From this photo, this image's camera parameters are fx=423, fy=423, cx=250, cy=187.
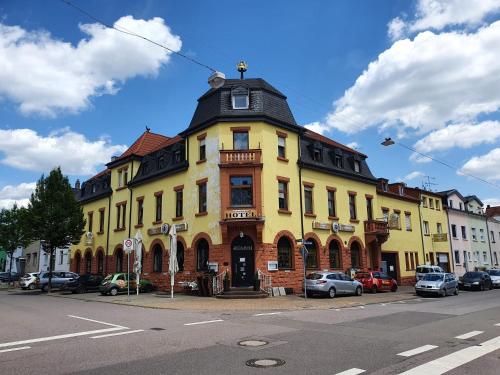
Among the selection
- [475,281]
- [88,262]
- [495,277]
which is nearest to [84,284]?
[88,262]

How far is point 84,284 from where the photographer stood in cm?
3081

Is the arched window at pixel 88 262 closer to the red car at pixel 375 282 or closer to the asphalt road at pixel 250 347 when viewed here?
the red car at pixel 375 282

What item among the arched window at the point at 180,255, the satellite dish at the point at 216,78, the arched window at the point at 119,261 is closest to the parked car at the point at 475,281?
the arched window at the point at 180,255

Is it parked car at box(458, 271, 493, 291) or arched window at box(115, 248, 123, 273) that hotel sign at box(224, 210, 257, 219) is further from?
parked car at box(458, 271, 493, 291)

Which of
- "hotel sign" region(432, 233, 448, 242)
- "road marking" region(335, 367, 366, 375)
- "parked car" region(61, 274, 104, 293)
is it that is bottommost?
"road marking" region(335, 367, 366, 375)

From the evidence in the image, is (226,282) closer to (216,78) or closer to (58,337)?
(216,78)

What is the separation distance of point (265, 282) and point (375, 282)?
8.21 m

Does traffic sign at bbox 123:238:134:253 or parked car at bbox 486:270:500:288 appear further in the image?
parked car at bbox 486:270:500:288

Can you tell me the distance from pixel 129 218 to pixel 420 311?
24.6 meters

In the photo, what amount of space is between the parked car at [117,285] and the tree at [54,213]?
6.01m

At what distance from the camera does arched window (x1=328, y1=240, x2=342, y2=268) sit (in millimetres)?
29436

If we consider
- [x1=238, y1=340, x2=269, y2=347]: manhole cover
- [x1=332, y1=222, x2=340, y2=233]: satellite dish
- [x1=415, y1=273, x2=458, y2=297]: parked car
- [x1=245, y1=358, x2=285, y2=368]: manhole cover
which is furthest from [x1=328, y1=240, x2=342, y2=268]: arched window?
[x1=245, y1=358, x2=285, y2=368]: manhole cover

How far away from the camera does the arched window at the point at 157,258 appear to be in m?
30.5

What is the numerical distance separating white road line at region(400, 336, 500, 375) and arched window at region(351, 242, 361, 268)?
71.9 feet
